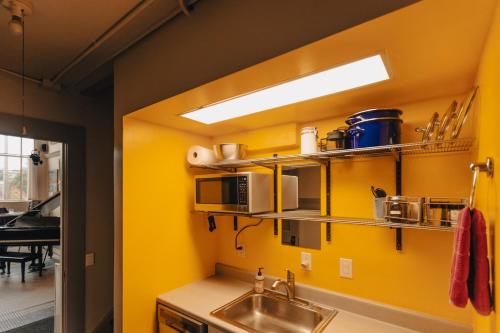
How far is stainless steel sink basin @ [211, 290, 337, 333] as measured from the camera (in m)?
A: 1.65

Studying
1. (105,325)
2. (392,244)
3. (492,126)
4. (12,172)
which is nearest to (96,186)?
(105,325)

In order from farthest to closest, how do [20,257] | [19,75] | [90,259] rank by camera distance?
1. [20,257]
2. [90,259]
3. [19,75]

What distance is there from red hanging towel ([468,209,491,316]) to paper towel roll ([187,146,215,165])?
1.61 meters

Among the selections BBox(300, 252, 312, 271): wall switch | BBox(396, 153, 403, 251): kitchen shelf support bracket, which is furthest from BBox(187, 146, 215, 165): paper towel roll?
BBox(396, 153, 403, 251): kitchen shelf support bracket

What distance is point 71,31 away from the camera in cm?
169

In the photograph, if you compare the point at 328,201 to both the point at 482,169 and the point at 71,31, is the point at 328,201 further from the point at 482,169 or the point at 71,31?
the point at 71,31

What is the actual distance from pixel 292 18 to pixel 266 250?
1.65 metres

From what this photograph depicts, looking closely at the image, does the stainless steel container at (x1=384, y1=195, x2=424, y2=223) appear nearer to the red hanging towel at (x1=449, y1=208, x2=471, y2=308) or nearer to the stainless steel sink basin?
the red hanging towel at (x1=449, y1=208, x2=471, y2=308)

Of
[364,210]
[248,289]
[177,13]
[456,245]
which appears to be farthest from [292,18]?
[248,289]

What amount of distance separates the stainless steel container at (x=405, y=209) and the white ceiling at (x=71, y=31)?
5.06 ft

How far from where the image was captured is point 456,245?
0.78m

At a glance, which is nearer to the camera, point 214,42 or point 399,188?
point 214,42

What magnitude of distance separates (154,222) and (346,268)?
1367mm

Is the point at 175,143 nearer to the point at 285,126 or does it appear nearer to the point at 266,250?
the point at 285,126
